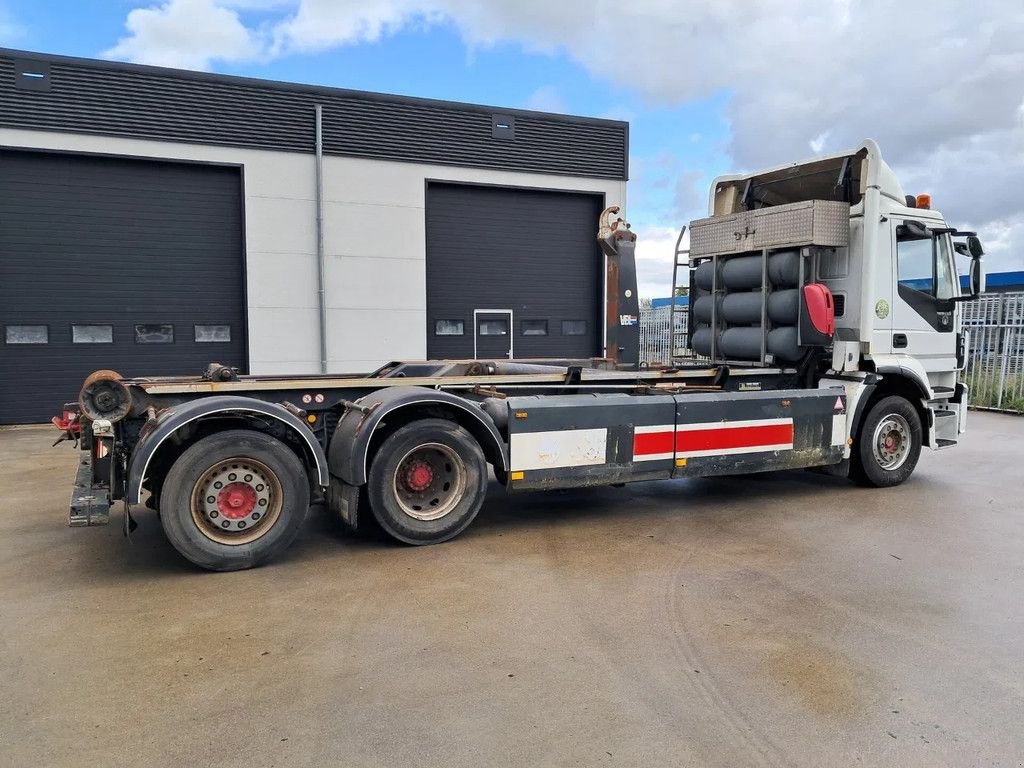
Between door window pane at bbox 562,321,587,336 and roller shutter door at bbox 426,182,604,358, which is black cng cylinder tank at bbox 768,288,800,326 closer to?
roller shutter door at bbox 426,182,604,358

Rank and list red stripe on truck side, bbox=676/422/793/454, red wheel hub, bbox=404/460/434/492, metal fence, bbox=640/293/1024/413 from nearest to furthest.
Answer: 1. red wheel hub, bbox=404/460/434/492
2. red stripe on truck side, bbox=676/422/793/454
3. metal fence, bbox=640/293/1024/413

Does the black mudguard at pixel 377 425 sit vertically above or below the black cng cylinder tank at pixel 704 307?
below

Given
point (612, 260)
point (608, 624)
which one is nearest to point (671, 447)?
point (608, 624)

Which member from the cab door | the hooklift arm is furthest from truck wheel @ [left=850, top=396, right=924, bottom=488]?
the hooklift arm

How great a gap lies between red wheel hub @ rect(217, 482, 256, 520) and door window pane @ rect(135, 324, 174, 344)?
1064 centimetres

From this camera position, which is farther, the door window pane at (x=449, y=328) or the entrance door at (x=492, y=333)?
the entrance door at (x=492, y=333)

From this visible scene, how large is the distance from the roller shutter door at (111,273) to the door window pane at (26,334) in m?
0.02

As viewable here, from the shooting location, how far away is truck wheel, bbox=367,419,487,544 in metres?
6.17

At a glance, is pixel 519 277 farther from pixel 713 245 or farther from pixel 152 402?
pixel 152 402

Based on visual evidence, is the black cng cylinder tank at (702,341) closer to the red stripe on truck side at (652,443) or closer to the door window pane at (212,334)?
the red stripe on truck side at (652,443)

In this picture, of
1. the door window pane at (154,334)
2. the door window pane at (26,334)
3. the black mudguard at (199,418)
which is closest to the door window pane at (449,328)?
the door window pane at (154,334)

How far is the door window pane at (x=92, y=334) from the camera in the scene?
14.6m

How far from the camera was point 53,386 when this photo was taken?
1444 cm

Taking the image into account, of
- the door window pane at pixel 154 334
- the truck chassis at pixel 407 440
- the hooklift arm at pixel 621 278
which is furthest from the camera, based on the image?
the door window pane at pixel 154 334
